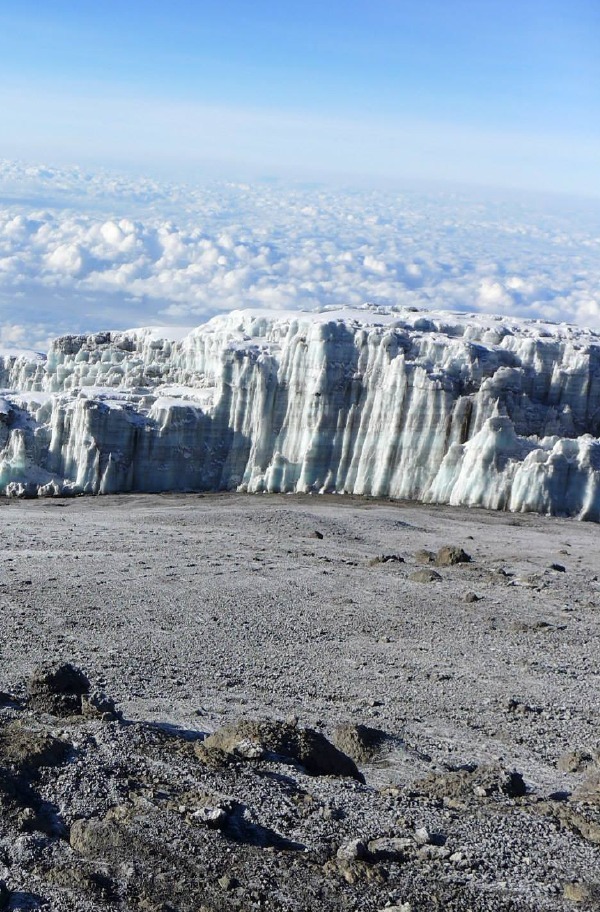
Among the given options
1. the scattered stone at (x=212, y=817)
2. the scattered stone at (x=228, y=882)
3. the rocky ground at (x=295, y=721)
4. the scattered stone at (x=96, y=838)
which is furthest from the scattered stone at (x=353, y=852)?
the scattered stone at (x=96, y=838)

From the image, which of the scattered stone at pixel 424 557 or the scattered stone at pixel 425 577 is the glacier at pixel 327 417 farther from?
the scattered stone at pixel 425 577

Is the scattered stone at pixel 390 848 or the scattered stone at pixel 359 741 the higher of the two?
the scattered stone at pixel 390 848

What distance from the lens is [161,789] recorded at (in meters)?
16.8

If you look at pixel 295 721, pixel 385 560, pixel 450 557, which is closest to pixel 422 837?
pixel 295 721

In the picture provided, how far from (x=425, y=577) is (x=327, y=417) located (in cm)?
2094

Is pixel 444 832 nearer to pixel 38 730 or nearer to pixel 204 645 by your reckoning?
pixel 38 730

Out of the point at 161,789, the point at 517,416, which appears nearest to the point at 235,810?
the point at 161,789

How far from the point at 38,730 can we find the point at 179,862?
17.9ft

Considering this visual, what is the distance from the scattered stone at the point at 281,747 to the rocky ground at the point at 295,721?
0.16 ft

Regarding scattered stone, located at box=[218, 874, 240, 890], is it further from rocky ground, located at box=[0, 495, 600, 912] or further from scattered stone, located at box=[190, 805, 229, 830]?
scattered stone, located at box=[190, 805, 229, 830]

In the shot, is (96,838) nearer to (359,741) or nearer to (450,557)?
(359,741)

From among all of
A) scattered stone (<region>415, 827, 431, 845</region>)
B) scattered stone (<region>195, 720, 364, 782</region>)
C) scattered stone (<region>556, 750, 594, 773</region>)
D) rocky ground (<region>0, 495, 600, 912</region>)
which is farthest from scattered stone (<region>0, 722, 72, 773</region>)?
scattered stone (<region>556, 750, 594, 773</region>)

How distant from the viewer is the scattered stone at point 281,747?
18906 millimetres

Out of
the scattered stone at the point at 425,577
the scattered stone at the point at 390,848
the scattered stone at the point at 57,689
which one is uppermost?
the scattered stone at the point at 390,848
